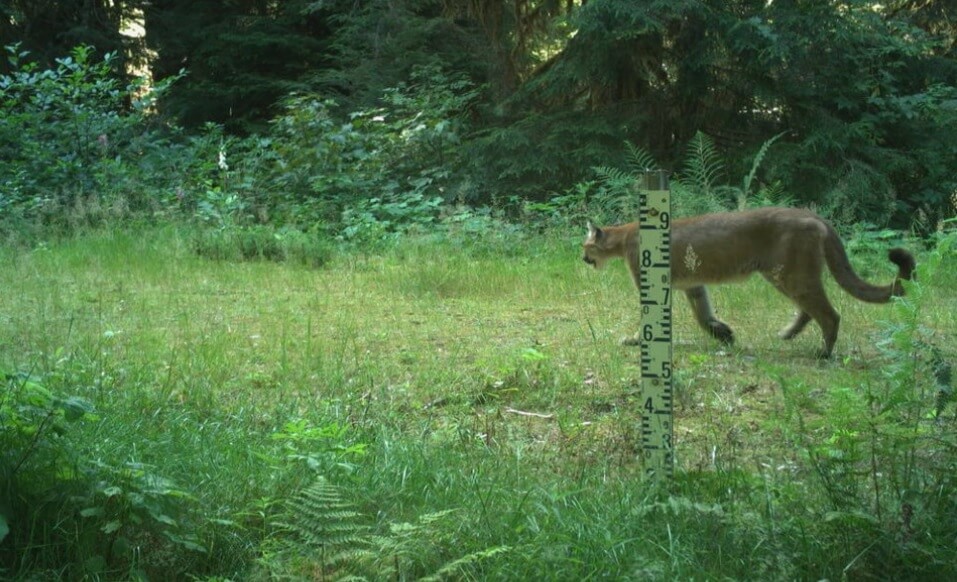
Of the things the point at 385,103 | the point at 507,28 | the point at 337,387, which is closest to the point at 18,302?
the point at 337,387

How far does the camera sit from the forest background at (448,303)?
3838 mm

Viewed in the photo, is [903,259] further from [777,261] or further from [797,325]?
[797,325]

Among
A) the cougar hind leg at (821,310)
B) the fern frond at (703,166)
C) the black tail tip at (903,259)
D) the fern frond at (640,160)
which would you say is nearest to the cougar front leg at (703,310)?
the cougar hind leg at (821,310)

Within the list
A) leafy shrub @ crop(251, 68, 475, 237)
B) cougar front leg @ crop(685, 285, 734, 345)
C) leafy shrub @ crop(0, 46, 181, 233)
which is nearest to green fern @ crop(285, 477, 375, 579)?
cougar front leg @ crop(685, 285, 734, 345)

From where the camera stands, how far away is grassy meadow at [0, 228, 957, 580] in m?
3.70

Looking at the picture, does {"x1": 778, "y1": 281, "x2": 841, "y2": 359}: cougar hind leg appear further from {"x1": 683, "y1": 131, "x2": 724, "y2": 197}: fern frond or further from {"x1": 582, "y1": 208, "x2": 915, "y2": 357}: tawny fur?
{"x1": 683, "y1": 131, "x2": 724, "y2": 197}: fern frond

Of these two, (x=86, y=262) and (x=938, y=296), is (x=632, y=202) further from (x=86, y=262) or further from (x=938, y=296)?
(x=86, y=262)

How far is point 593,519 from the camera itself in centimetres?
398

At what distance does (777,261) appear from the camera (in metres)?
7.82

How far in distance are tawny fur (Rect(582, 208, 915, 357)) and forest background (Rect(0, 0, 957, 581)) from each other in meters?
0.37

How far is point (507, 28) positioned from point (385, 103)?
112 inches

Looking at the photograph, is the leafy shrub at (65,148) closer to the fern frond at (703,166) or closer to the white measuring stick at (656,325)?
the fern frond at (703,166)

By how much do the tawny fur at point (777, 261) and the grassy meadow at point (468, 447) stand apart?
29 cm

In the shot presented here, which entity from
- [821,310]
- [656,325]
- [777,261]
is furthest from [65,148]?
[656,325]
